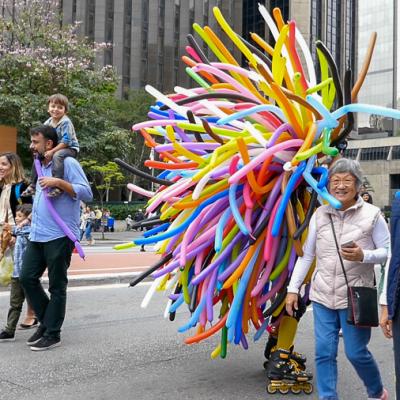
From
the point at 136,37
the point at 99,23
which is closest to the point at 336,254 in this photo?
the point at 99,23

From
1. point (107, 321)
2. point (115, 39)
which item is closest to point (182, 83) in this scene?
point (115, 39)

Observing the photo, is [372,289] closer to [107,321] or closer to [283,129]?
[283,129]

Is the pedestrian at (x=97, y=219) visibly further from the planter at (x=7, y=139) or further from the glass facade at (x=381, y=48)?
the glass facade at (x=381, y=48)

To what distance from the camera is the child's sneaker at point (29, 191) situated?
225 inches

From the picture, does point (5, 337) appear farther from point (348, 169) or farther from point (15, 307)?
point (348, 169)

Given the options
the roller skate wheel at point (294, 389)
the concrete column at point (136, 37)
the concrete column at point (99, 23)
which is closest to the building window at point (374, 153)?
the concrete column at point (136, 37)

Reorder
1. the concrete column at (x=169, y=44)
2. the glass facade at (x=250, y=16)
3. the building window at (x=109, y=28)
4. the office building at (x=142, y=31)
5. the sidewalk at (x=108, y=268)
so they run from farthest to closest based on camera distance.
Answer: the glass facade at (x=250, y=16), the concrete column at (x=169, y=44), the building window at (x=109, y=28), the office building at (x=142, y=31), the sidewalk at (x=108, y=268)

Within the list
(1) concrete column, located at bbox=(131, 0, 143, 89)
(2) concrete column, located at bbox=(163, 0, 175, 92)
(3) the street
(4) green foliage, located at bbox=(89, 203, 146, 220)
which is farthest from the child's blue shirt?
(2) concrete column, located at bbox=(163, 0, 175, 92)

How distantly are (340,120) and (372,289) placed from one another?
1106 millimetres

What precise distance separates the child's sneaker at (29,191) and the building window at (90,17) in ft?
170

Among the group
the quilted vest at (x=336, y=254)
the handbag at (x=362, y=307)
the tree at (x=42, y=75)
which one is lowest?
the handbag at (x=362, y=307)

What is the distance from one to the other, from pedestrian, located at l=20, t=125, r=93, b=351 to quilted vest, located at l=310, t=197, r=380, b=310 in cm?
239

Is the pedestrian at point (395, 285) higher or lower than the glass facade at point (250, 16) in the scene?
lower

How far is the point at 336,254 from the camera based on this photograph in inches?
138
